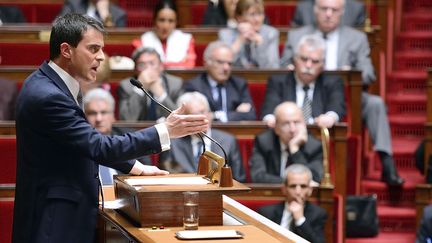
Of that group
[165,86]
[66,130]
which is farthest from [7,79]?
[66,130]

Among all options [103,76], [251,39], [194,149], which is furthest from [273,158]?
[251,39]

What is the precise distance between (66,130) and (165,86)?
60.5 inches

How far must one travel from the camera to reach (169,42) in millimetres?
3484

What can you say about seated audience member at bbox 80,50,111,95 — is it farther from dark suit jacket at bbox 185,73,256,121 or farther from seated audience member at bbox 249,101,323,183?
seated audience member at bbox 249,101,323,183

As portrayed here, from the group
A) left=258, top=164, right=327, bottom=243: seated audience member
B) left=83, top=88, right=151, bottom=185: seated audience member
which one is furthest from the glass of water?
left=83, top=88, right=151, bottom=185: seated audience member

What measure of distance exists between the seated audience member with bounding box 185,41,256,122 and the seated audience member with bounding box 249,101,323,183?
0.94 feet

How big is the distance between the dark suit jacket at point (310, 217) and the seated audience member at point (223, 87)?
0.59 metres

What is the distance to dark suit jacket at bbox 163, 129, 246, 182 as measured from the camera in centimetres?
279

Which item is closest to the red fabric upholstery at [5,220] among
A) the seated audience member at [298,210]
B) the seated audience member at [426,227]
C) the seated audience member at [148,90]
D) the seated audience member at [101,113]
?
the seated audience member at [101,113]

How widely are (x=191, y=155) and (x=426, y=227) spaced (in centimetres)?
62

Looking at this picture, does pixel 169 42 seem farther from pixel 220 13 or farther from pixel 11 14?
pixel 11 14

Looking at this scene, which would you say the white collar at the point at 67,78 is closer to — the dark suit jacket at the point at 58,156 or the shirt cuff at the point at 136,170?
the dark suit jacket at the point at 58,156

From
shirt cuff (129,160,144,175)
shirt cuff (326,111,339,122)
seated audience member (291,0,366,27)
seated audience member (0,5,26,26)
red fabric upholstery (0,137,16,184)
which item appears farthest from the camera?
seated audience member (0,5,26,26)

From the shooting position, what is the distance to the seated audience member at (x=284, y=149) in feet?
9.32
